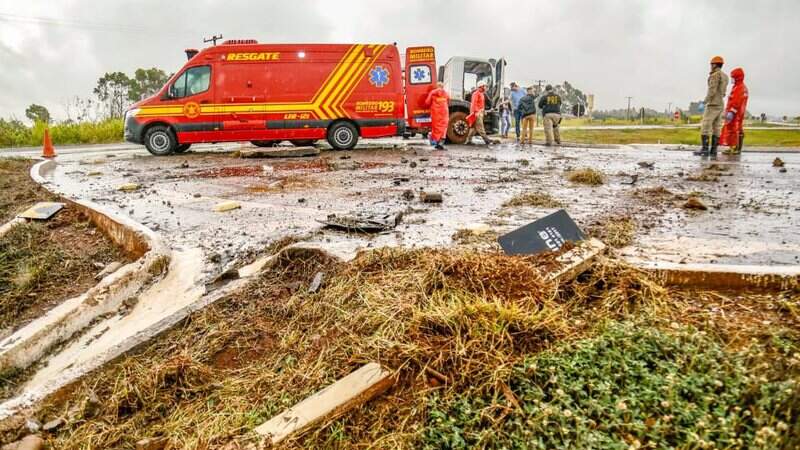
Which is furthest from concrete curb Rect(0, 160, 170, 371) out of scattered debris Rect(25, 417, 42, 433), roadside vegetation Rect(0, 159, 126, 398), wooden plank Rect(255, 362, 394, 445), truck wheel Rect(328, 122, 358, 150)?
truck wheel Rect(328, 122, 358, 150)

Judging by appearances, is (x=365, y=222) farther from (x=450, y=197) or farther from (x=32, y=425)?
(x=32, y=425)

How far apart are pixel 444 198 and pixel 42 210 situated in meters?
4.58

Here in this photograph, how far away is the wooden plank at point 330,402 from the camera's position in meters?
2.01

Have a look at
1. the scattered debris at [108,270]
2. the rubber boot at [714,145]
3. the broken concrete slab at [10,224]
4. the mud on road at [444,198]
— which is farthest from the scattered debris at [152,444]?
the rubber boot at [714,145]

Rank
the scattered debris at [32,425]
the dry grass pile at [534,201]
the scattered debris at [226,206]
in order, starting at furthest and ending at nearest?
1. the scattered debris at [226,206]
2. the dry grass pile at [534,201]
3. the scattered debris at [32,425]

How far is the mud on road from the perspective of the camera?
13.5 feet

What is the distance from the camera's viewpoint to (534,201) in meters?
5.82

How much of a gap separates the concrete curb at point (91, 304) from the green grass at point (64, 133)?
691 inches

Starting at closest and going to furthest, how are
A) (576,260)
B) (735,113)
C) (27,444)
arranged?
(27,444) → (576,260) → (735,113)

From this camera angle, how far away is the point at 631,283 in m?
2.71

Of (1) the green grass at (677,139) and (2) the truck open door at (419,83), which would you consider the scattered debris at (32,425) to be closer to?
(2) the truck open door at (419,83)

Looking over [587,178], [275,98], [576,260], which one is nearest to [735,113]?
[587,178]

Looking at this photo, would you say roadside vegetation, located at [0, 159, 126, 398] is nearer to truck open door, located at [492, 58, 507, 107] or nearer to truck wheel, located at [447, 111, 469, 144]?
truck wheel, located at [447, 111, 469, 144]

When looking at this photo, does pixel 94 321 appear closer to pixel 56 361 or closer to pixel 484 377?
pixel 56 361
